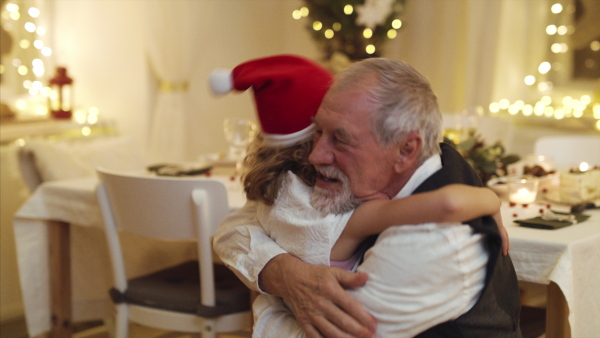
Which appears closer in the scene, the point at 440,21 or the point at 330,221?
the point at 330,221

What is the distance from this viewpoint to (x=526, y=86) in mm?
3957

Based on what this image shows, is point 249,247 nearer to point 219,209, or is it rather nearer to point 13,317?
point 219,209

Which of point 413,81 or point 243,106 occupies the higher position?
point 413,81

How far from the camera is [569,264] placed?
1.38 m

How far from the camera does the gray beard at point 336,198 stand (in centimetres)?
111

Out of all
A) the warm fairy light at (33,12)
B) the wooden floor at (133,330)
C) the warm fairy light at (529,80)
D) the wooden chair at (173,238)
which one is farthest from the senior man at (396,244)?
the warm fairy light at (33,12)

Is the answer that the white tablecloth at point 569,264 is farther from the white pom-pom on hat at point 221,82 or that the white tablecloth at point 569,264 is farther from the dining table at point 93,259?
the white pom-pom on hat at point 221,82

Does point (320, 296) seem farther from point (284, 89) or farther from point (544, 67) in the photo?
point (544, 67)

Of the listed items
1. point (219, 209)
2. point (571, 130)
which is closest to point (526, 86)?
point (571, 130)

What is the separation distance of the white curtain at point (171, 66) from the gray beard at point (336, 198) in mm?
3896

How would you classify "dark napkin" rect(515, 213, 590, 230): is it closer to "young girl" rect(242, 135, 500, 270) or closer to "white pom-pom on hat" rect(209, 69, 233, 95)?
"young girl" rect(242, 135, 500, 270)

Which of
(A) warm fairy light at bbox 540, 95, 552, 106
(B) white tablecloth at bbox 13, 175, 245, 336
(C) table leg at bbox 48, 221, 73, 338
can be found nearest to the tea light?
(B) white tablecloth at bbox 13, 175, 245, 336

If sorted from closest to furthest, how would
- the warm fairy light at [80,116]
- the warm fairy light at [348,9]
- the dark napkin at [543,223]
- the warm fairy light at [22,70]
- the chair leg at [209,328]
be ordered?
the dark napkin at [543,223] < the chair leg at [209,328] < the warm fairy light at [348,9] < the warm fairy light at [22,70] < the warm fairy light at [80,116]

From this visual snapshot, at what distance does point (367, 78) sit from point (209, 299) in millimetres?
1034
